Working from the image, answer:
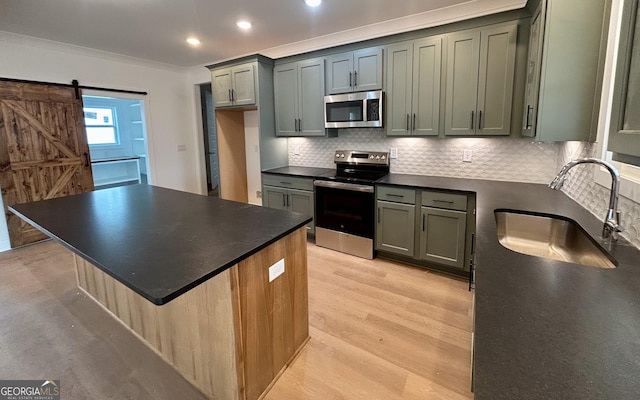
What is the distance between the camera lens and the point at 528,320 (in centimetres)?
77

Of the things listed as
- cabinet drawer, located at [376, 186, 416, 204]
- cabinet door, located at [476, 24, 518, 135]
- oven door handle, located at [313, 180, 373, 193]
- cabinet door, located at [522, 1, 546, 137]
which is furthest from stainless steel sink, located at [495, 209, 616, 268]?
oven door handle, located at [313, 180, 373, 193]

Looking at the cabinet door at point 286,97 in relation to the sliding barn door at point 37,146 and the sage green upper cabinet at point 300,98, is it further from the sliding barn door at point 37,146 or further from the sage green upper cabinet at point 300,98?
the sliding barn door at point 37,146

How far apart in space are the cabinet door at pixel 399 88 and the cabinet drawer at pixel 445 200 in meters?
0.75

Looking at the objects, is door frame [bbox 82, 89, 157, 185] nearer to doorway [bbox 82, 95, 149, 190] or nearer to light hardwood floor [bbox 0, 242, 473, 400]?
doorway [bbox 82, 95, 149, 190]

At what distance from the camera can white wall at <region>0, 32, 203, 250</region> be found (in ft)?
12.3

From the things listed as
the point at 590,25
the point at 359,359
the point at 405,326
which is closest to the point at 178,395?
the point at 359,359

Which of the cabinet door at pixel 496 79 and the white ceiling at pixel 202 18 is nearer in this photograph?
the cabinet door at pixel 496 79

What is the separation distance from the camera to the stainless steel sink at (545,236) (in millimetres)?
1519

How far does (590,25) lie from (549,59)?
0.24 metres

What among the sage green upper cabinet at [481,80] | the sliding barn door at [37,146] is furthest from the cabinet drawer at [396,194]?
the sliding barn door at [37,146]

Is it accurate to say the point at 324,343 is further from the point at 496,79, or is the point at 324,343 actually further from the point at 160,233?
the point at 496,79

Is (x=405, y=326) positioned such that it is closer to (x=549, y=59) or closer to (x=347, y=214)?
(x=347, y=214)

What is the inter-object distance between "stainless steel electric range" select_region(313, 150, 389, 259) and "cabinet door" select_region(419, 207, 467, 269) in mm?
561

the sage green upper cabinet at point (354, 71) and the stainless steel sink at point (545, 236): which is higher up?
the sage green upper cabinet at point (354, 71)
